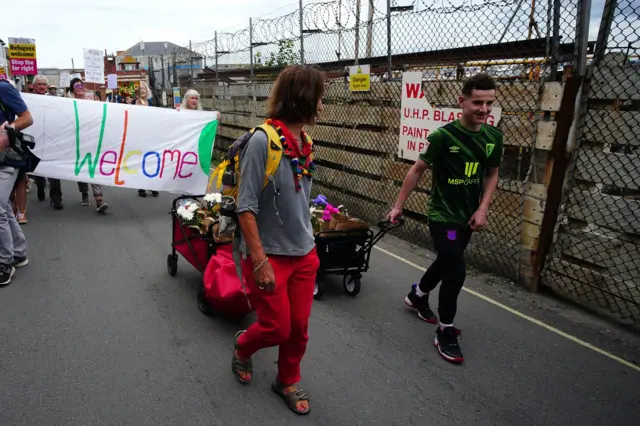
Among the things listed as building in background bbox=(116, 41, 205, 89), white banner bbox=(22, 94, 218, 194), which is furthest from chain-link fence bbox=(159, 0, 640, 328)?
building in background bbox=(116, 41, 205, 89)

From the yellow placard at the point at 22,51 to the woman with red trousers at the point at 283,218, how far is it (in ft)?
61.1

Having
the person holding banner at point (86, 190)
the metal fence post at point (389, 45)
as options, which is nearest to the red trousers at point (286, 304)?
the metal fence post at point (389, 45)

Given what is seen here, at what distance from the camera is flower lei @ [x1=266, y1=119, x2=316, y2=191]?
97.7 inches

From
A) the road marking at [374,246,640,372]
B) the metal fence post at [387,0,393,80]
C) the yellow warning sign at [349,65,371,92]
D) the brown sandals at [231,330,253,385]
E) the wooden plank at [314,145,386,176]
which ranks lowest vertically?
the road marking at [374,246,640,372]

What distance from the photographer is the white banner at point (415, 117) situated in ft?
19.0

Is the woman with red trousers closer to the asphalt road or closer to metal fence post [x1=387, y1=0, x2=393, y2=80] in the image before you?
the asphalt road

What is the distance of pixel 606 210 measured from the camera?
4184mm

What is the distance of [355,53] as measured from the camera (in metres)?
7.39

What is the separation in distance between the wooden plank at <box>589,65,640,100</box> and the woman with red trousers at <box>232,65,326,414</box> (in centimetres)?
289

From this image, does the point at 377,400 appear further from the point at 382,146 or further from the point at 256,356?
the point at 382,146

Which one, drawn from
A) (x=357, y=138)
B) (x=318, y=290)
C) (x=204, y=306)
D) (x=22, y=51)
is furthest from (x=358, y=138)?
(x=22, y=51)

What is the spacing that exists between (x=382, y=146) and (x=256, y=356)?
166 inches

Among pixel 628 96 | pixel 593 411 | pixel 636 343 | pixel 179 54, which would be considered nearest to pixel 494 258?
pixel 636 343

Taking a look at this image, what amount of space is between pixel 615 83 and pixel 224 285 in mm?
3614
